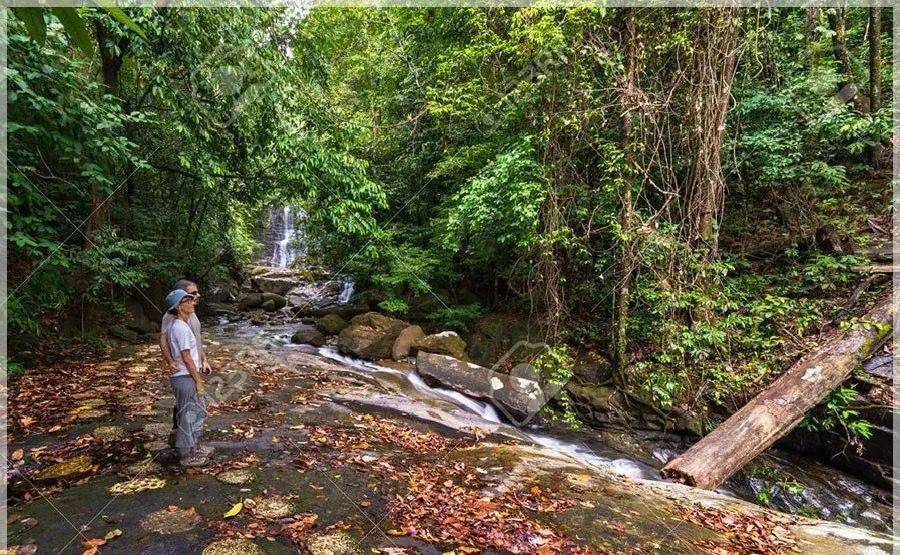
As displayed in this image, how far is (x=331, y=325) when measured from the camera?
465 inches

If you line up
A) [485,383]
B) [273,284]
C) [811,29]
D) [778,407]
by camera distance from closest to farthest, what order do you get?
[778,407] → [485,383] → [811,29] → [273,284]

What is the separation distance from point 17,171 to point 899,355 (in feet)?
36.6

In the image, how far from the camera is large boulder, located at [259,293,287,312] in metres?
16.1

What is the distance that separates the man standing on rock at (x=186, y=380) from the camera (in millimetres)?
3748

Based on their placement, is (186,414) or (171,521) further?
(186,414)

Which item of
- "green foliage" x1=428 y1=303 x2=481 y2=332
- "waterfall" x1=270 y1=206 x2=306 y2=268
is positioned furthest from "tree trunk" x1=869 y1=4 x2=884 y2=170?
"waterfall" x1=270 y1=206 x2=306 y2=268

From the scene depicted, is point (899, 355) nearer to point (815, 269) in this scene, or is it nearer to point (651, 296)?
point (815, 269)

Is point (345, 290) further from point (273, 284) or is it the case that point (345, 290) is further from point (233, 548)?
point (233, 548)

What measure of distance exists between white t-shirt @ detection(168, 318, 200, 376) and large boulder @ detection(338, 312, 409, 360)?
5809 mm

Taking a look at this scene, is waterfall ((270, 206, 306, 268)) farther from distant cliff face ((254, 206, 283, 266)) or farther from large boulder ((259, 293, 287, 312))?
large boulder ((259, 293, 287, 312))

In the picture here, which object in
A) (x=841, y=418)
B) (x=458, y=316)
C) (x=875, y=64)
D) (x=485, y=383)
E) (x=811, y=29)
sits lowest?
(x=485, y=383)

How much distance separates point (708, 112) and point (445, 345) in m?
6.43

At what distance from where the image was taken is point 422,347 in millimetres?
9461

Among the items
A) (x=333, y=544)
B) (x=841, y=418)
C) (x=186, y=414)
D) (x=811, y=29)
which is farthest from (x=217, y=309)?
(x=811, y=29)
